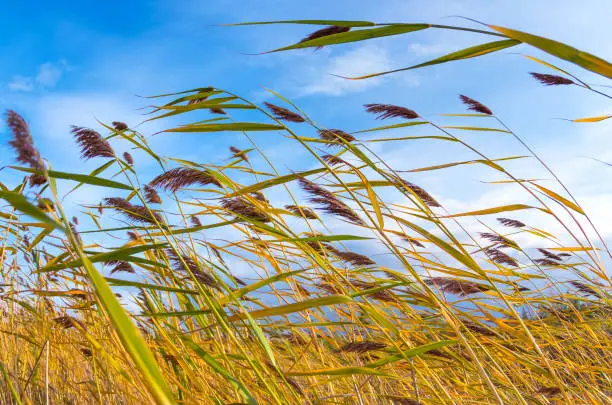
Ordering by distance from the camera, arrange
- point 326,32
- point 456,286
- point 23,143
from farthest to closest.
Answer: point 456,286
point 326,32
point 23,143

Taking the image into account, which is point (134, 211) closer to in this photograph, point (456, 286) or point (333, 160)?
point (333, 160)

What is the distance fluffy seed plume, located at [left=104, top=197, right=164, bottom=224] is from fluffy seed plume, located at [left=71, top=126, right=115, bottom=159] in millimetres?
204

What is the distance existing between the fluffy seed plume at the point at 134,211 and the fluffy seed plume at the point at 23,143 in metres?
0.74

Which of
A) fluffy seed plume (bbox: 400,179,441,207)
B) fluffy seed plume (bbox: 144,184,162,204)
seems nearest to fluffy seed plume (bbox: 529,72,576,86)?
fluffy seed plume (bbox: 400,179,441,207)

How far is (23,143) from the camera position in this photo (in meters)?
0.83

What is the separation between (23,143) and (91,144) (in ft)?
2.67

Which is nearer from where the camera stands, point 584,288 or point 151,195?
point 151,195

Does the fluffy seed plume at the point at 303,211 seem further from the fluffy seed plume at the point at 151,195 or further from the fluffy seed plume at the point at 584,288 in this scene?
the fluffy seed plume at the point at 584,288

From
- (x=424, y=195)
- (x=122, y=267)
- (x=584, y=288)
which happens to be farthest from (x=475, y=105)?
(x=122, y=267)

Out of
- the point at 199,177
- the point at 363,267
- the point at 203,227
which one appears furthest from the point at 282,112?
the point at 363,267

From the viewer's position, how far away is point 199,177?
1.69m

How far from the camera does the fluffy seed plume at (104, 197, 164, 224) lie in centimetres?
171

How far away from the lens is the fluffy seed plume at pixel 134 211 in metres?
1.71

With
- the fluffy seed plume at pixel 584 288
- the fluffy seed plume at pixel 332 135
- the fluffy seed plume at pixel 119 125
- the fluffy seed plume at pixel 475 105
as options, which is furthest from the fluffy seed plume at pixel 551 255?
the fluffy seed plume at pixel 119 125
